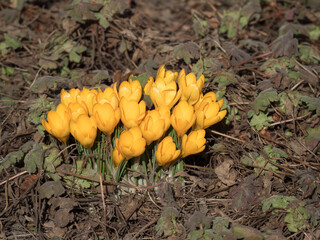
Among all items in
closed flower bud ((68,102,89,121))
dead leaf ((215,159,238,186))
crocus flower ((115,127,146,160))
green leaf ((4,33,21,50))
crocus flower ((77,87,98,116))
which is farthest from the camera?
green leaf ((4,33,21,50))

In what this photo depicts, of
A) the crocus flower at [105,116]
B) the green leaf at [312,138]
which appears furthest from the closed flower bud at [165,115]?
the green leaf at [312,138]

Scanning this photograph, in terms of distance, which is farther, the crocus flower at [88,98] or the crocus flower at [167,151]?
the crocus flower at [88,98]

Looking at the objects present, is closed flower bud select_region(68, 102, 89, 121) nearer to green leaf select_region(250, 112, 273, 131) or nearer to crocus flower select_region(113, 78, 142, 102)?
crocus flower select_region(113, 78, 142, 102)

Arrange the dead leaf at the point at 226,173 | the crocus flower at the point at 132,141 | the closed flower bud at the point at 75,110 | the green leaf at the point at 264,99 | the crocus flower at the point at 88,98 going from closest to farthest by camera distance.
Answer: the crocus flower at the point at 132,141, the closed flower bud at the point at 75,110, the crocus flower at the point at 88,98, the dead leaf at the point at 226,173, the green leaf at the point at 264,99

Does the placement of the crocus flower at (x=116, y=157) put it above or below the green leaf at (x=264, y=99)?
below

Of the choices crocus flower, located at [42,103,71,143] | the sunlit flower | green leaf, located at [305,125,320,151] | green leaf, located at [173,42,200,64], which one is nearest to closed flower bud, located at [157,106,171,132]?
the sunlit flower

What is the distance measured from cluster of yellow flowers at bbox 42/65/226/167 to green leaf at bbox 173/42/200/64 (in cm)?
65

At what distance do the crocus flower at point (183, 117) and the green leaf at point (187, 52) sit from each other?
2.79ft

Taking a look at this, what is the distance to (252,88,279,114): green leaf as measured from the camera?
2.50 m

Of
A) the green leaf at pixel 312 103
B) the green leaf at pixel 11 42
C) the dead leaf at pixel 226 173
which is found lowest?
the dead leaf at pixel 226 173

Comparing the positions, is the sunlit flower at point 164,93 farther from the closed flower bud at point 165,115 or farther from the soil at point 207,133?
the soil at point 207,133

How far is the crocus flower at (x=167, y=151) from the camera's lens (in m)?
2.05

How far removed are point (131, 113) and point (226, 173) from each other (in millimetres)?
680

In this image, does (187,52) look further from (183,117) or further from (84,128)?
(84,128)
